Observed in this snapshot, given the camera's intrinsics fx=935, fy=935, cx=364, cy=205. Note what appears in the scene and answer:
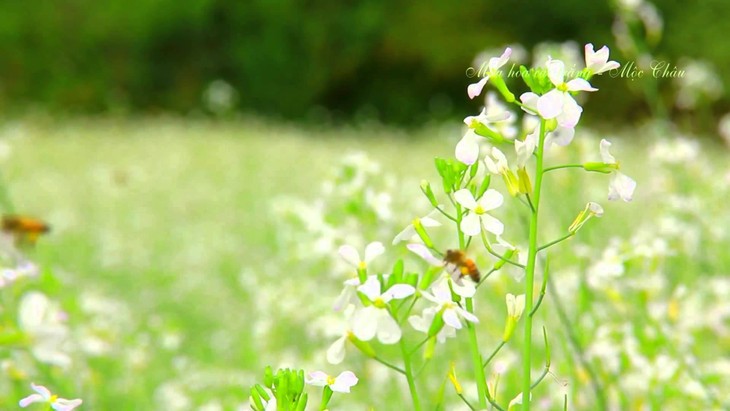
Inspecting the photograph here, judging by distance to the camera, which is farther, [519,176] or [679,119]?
[679,119]

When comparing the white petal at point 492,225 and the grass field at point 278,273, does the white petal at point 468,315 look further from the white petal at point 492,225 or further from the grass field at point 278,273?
the grass field at point 278,273

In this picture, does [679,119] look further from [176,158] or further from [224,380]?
[224,380]

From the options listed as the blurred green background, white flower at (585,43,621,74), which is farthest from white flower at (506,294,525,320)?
the blurred green background

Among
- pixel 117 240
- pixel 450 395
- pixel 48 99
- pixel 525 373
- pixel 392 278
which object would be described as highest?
pixel 48 99

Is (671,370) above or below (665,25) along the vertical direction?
below

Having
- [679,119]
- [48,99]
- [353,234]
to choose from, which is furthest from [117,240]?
[679,119]

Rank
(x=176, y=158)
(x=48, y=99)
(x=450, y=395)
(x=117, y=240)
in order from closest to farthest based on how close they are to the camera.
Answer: (x=450, y=395) < (x=117, y=240) < (x=176, y=158) < (x=48, y=99)

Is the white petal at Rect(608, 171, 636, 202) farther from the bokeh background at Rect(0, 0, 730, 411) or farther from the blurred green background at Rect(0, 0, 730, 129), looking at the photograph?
the blurred green background at Rect(0, 0, 730, 129)

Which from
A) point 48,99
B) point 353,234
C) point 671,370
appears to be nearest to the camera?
point 671,370
